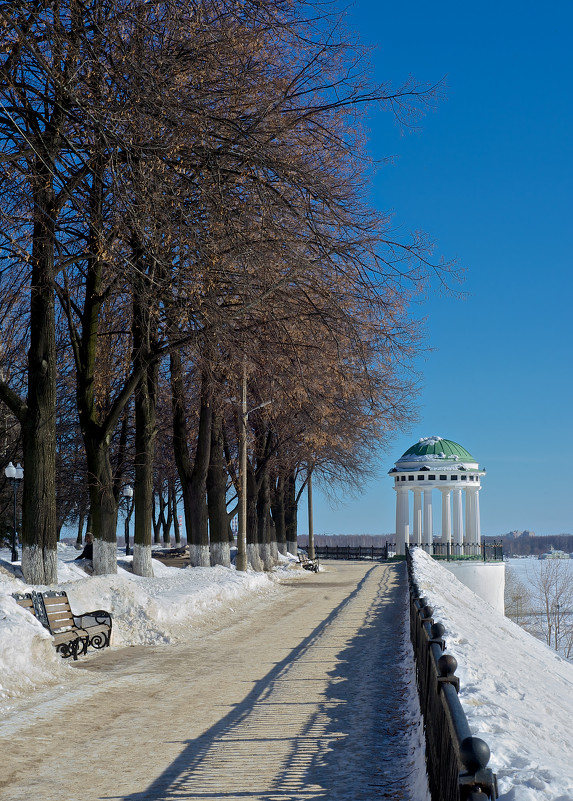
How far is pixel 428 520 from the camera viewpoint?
55.3 m

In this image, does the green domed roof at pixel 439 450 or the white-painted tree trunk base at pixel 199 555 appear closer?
the white-painted tree trunk base at pixel 199 555

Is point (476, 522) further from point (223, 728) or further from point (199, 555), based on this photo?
point (223, 728)

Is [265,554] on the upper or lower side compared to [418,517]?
lower

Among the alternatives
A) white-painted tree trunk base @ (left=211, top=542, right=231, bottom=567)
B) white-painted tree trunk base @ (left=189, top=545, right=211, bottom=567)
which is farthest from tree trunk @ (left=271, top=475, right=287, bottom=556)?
white-painted tree trunk base @ (left=189, top=545, right=211, bottom=567)

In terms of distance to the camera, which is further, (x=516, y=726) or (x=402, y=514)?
(x=402, y=514)

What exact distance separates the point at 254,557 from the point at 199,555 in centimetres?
624

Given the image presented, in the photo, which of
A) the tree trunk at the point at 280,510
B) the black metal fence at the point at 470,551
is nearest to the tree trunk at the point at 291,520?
the tree trunk at the point at 280,510

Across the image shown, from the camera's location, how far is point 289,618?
1844 cm

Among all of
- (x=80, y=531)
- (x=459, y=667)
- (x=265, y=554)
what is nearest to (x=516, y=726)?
(x=459, y=667)

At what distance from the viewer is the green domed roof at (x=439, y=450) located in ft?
174

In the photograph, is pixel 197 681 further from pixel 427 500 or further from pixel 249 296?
pixel 427 500

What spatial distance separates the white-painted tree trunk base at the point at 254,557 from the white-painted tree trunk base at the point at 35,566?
18.8 m

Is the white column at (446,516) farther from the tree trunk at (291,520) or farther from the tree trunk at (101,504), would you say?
the tree trunk at (101,504)

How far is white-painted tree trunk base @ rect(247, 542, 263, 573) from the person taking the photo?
32812 millimetres
